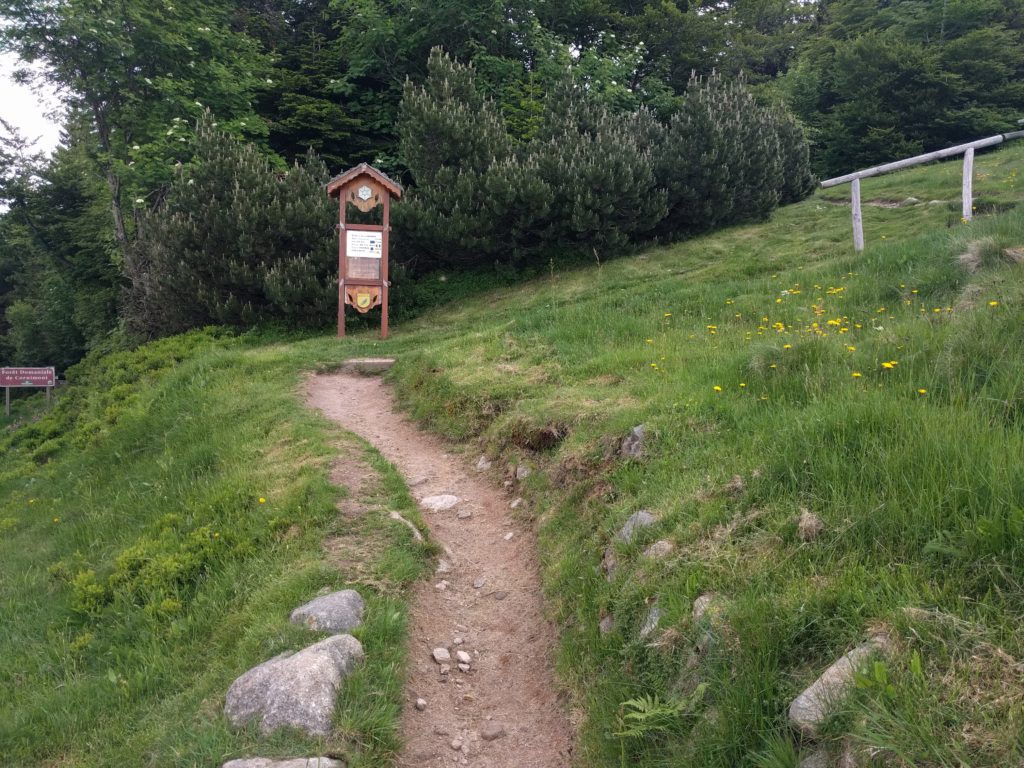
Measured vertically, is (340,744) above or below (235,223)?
below

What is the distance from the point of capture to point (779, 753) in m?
2.35

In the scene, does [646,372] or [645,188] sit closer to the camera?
[646,372]

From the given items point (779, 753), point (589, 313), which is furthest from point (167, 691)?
point (589, 313)

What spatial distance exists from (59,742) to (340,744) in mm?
2079

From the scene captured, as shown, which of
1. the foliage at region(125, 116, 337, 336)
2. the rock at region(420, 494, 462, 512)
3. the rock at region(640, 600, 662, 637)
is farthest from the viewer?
the foliage at region(125, 116, 337, 336)

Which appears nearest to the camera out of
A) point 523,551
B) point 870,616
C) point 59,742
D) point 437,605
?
point 870,616

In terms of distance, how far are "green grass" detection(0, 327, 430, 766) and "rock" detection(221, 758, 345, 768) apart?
5 centimetres

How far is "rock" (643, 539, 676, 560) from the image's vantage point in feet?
11.9

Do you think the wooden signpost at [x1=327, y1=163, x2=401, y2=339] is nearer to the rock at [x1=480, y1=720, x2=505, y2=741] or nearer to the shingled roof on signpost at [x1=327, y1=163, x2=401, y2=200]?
the shingled roof on signpost at [x1=327, y1=163, x2=401, y2=200]

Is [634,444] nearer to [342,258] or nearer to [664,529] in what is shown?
[664,529]

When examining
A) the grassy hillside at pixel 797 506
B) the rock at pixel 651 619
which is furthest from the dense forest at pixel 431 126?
the rock at pixel 651 619

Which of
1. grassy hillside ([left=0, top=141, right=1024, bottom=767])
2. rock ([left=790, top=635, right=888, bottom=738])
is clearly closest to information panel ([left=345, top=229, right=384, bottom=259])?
grassy hillside ([left=0, top=141, right=1024, bottom=767])

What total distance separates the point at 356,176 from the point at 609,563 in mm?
11531

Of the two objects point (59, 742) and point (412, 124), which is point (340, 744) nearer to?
point (59, 742)
